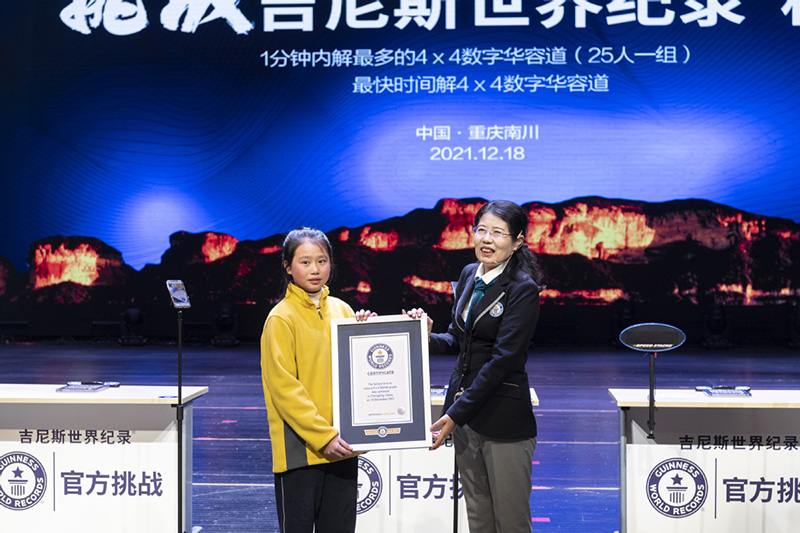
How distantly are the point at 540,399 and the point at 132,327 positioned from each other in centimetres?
619

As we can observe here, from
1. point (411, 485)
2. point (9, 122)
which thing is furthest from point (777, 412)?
point (9, 122)

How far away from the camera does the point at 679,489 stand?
2.71 metres

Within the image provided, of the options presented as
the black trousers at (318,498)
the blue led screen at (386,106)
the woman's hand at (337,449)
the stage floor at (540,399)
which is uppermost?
the blue led screen at (386,106)

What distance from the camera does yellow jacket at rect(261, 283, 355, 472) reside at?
194cm

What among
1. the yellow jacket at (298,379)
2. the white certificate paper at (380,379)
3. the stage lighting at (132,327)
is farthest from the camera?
the stage lighting at (132,327)

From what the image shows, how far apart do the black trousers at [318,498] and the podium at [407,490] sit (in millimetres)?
761

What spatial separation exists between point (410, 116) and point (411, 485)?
696 centimetres

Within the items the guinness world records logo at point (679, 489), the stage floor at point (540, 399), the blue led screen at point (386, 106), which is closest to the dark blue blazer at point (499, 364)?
the guinness world records logo at point (679, 489)

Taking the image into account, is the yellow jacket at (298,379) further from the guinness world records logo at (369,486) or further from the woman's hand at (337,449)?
the guinness world records logo at (369,486)

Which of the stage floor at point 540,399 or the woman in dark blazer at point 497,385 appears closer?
the woman in dark blazer at point 497,385

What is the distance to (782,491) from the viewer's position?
2709 millimetres

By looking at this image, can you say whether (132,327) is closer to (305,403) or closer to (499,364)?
(305,403)

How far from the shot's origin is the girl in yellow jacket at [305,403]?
76.5 inches

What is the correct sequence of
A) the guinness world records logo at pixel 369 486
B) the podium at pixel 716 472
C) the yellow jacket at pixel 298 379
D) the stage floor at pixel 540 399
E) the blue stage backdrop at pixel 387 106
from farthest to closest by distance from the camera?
the blue stage backdrop at pixel 387 106, the stage floor at pixel 540 399, the guinness world records logo at pixel 369 486, the podium at pixel 716 472, the yellow jacket at pixel 298 379
